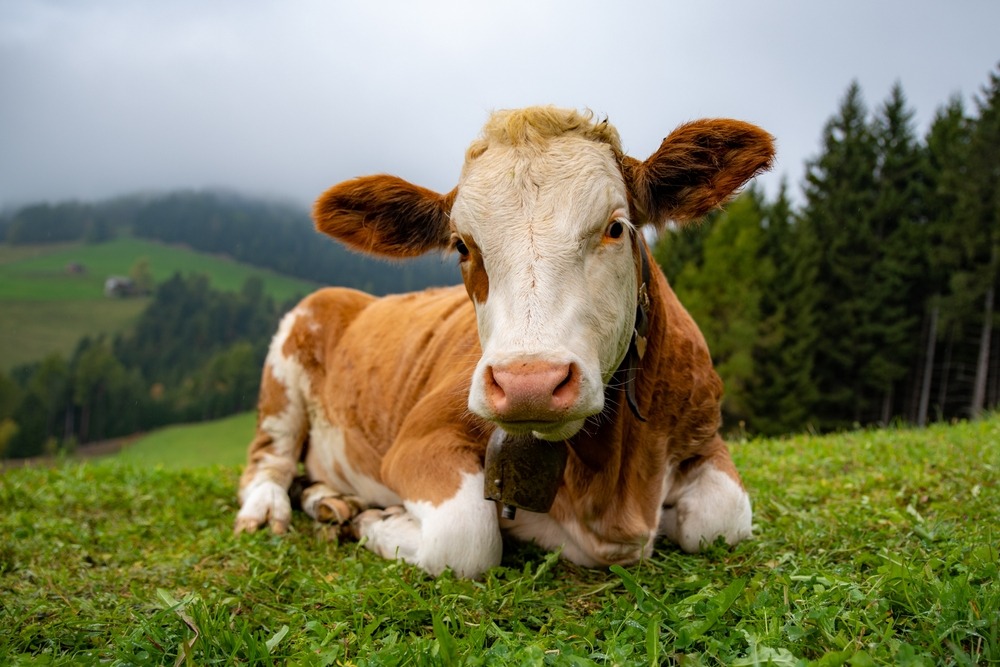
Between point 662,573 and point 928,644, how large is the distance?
1326mm

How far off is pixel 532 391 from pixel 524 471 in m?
1.01

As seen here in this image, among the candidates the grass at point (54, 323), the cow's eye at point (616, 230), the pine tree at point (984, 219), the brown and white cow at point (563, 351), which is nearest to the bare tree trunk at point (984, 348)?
the pine tree at point (984, 219)

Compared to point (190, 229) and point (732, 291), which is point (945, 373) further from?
point (190, 229)

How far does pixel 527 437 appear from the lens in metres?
3.43

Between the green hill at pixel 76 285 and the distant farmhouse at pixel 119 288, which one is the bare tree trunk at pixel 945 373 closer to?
the green hill at pixel 76 285

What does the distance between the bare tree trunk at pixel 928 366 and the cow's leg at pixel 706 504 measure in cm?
3980

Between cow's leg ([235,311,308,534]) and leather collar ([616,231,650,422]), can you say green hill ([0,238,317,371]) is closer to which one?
cow's leg ([235,311,308,534])

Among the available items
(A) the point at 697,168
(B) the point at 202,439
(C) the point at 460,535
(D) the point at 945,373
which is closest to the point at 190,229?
(B) the point at 202,439

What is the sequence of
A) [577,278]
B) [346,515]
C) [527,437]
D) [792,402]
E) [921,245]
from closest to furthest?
[577,278], [527,437], [346,515], [792,402], [921,245]

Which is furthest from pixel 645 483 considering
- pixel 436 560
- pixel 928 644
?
pixel 928 644

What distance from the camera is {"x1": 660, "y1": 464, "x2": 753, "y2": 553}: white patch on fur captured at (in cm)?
370

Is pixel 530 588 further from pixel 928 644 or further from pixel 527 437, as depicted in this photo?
pixel 928 644

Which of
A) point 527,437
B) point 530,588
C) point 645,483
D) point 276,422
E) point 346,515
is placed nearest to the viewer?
point 530,588

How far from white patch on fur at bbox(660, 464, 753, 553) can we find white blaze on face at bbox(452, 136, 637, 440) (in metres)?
1.01
